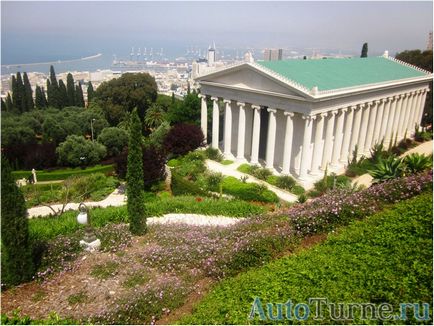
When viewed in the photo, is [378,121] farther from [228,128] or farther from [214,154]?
[214,154]

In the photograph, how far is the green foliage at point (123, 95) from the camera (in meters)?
55.1

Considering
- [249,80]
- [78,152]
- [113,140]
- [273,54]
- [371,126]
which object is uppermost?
[273,54]

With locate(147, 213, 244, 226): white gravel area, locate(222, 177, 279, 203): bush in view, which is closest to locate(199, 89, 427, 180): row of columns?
locate(222, 177, 279, 203): bush

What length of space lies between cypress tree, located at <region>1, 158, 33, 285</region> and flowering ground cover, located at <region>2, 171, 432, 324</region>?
0.66 meters

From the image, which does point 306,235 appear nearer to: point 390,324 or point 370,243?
point 370,243

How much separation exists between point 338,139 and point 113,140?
26.7 metres

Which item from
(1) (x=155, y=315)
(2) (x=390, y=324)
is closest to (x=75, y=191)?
(1) (x=155, y=315)

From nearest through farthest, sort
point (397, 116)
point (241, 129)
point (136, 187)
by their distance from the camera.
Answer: point (136, 187) → point (241, 129) → point (397, 116)

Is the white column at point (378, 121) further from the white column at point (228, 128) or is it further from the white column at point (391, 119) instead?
the white column at point (228, 128)

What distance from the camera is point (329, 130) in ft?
105

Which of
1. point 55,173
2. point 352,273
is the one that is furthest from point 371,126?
point 55,173

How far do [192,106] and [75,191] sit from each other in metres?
19.3

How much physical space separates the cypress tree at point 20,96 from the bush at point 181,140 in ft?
108

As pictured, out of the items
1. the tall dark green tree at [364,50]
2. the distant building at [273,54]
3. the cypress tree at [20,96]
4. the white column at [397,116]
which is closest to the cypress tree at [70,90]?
the cypress tree at [20,96]
